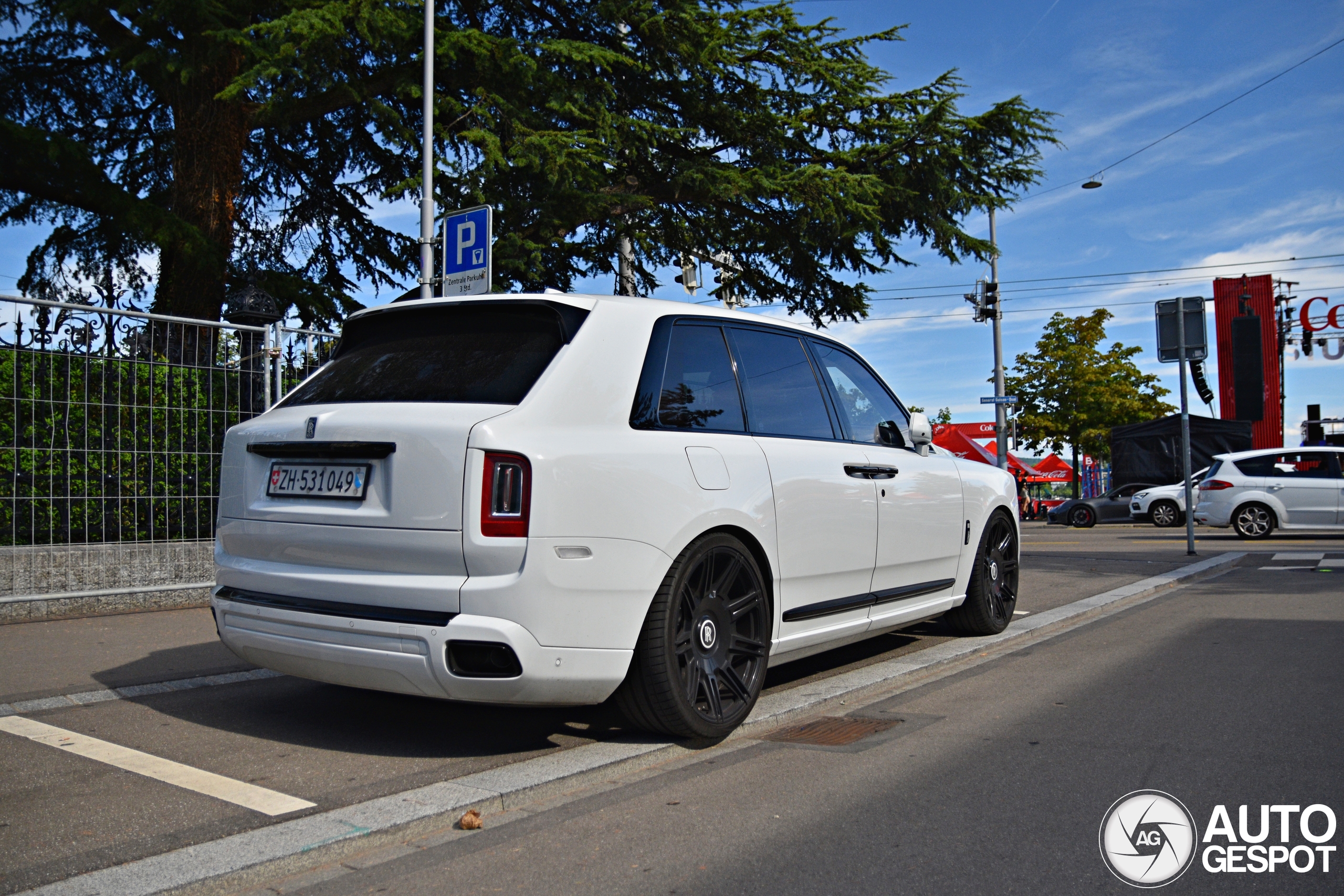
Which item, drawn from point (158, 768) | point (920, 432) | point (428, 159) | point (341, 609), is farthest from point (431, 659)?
point (428, 159)

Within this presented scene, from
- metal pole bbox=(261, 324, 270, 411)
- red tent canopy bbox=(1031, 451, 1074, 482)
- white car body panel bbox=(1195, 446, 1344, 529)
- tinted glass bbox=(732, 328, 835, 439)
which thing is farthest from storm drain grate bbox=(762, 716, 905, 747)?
red tent canopy bbox=(1031, 451, 1074, 482)

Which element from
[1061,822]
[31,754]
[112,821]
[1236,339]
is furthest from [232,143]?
[1236,339]

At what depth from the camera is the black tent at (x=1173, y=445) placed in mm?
30812

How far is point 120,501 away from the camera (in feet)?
27.7

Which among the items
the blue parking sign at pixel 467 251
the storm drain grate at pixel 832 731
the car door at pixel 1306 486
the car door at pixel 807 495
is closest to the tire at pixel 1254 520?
the car door at pixel 1306 486

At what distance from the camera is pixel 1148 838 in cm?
326

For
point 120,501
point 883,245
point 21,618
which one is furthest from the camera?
point 883,245

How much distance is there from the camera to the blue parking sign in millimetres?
10578

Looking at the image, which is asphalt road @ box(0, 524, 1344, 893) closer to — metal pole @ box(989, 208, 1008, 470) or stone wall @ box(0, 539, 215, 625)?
stone wall @ box(0, 539, 215, 625)

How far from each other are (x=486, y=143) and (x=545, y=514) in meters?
11.1

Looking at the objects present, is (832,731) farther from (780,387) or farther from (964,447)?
(964,447)

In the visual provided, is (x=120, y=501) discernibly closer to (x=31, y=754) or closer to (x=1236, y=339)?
(x=31, y=754)

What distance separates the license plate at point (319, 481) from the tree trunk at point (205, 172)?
11034 millimetres

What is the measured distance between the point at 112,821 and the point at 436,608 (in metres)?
1.16
